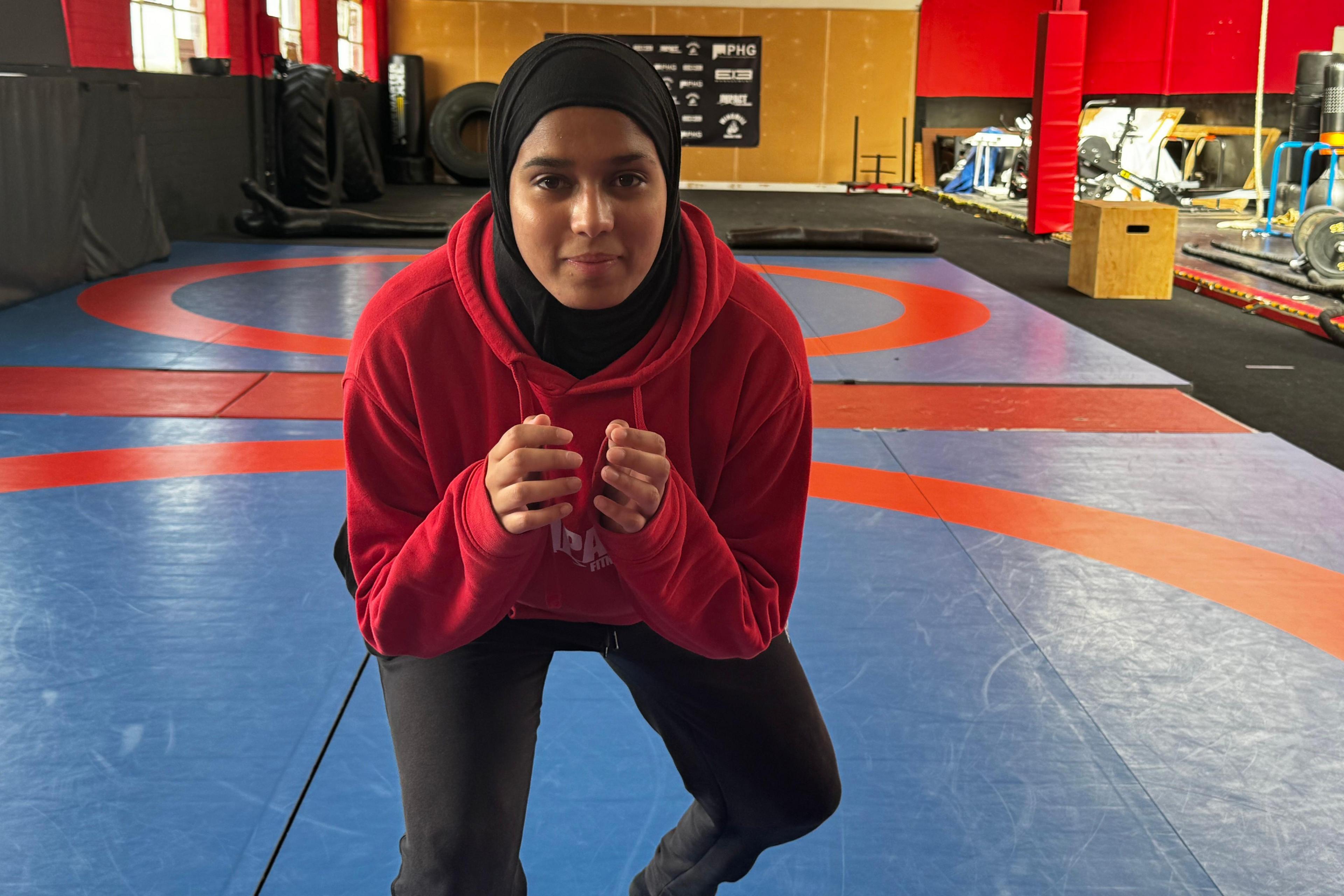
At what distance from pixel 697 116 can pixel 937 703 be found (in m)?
18.2

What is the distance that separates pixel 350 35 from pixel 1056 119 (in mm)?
10316

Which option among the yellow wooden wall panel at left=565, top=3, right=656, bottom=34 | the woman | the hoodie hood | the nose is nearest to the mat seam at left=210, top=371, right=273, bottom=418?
the woman

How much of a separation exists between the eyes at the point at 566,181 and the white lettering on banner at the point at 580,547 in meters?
0.45

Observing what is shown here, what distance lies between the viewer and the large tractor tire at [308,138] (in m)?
12.2

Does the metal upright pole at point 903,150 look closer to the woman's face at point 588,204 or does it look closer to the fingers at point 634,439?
the woman's face at point 588,204

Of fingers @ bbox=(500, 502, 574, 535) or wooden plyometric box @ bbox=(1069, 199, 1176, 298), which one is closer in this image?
fingers @ bbox=(500, 502, 574, 535)

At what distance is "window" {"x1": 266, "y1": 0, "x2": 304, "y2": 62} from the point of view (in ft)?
43.8

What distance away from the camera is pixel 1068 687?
274 cm

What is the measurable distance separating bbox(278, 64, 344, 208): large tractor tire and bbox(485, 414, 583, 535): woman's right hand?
470 inches

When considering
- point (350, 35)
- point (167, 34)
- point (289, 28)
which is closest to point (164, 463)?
point (167, 34)

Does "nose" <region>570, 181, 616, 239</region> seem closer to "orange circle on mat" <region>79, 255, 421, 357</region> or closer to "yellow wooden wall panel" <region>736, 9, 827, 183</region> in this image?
"orange circle on mat" <region>79, 255, 421, 357</region>

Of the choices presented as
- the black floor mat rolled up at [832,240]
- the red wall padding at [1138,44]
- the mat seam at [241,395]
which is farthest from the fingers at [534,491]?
the red wall padding at [1138,44]

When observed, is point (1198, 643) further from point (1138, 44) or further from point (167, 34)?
point (1138, 44)

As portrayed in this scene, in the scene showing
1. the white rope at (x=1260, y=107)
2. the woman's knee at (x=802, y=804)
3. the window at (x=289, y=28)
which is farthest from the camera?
the window at (x=289, y=28)
